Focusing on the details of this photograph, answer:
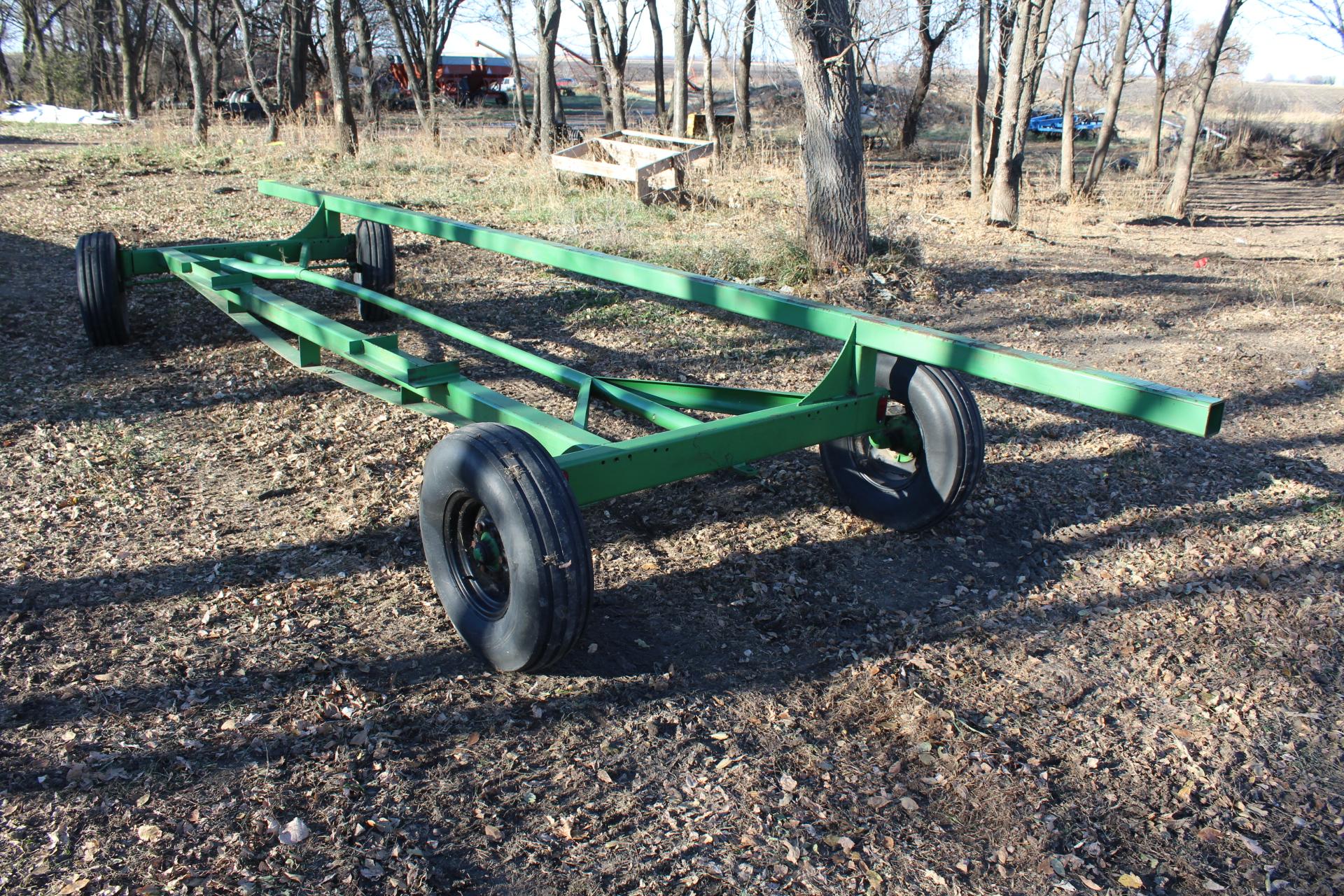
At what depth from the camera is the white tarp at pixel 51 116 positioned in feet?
80.7

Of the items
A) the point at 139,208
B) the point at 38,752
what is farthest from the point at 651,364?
the point at 139,208

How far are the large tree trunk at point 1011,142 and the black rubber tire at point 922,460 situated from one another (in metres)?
8.88

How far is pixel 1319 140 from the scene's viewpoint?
2739 cm

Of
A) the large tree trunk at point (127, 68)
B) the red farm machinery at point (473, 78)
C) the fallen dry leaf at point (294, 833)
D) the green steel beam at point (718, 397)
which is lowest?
the fallen dry leaf at point (294, 833)

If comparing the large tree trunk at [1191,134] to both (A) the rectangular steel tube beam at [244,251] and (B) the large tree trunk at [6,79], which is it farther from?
(B) the large tree trunk at [6,79]

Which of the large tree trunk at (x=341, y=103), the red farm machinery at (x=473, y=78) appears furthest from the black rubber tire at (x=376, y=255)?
the red farm machinery at (x=473, y=78)

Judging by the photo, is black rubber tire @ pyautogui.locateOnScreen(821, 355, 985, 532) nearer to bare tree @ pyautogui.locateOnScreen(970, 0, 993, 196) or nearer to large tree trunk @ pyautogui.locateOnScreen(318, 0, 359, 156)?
bare tree @ pyautogui.locateOnScreen(970, 0, 993, 196)

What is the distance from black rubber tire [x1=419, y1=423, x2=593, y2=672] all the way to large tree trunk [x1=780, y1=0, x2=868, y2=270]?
5.70 m

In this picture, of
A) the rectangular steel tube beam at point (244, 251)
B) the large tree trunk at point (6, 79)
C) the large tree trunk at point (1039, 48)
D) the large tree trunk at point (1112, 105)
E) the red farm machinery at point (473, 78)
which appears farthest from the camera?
the red farm machinery at point (473, 78)

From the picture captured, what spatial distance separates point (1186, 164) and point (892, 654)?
47.6ft

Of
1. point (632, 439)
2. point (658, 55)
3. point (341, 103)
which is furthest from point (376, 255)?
point (658, 55)

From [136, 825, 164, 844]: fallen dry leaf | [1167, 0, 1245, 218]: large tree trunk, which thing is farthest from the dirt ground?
[1167, 0, 1245, 218]: large tree trunk

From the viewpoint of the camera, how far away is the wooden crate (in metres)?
12.1

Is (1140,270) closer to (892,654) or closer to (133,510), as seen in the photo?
(892,654)
